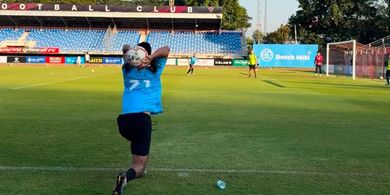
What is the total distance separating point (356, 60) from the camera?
1791 inches

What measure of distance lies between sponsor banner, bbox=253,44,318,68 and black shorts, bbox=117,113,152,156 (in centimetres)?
6242

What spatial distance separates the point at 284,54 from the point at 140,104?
63524mm

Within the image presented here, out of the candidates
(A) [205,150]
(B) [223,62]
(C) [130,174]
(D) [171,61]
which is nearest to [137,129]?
(C) [130,174]

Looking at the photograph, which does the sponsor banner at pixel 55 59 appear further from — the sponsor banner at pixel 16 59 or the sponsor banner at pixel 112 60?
the sponsor banner at pixel 112 60

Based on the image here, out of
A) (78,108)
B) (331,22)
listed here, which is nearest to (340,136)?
(78,108)

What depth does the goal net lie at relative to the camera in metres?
40.8

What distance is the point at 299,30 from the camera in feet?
271

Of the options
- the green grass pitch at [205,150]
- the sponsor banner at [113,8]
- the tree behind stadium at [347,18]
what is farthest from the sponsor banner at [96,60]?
the green grass pitch at [205,150]

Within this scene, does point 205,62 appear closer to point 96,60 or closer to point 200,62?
point 200,62

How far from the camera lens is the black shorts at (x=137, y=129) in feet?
19.0

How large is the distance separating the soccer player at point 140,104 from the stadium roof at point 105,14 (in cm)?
7164

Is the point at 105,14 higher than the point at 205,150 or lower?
higher

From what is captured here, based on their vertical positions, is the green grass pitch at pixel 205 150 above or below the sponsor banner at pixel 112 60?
below

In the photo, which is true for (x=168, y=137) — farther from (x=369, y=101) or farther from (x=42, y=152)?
(x=369, y=101)
